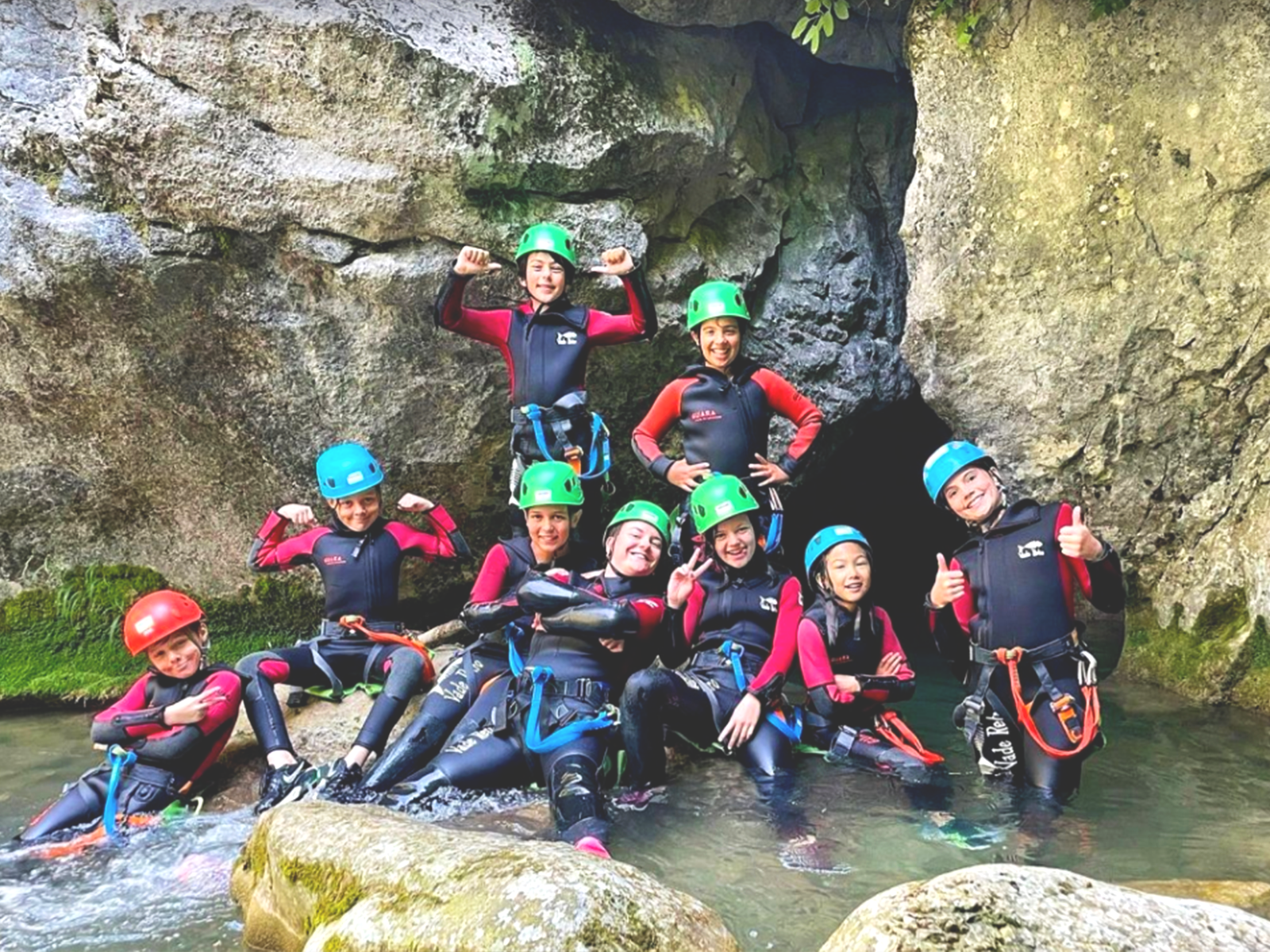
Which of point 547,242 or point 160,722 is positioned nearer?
point 160,722

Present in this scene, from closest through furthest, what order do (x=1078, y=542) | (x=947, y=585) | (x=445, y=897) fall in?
1. (x=445, y=897)
2. (x=1078, y=542)
3. (x=947, y=585)

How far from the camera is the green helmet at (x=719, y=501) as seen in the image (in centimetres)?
622

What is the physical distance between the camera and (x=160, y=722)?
5.62 metres

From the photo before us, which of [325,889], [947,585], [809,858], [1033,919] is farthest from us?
[947,585]

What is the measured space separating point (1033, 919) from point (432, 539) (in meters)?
4.70

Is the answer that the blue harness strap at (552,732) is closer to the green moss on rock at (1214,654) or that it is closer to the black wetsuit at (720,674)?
the black wetsuit at (720,674)

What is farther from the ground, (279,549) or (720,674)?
(279,549)

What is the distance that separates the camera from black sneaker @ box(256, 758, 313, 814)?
218 inches

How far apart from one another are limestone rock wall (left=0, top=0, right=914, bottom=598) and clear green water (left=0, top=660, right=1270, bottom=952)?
272 cm

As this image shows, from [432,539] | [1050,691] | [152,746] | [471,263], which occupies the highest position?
[471,263]

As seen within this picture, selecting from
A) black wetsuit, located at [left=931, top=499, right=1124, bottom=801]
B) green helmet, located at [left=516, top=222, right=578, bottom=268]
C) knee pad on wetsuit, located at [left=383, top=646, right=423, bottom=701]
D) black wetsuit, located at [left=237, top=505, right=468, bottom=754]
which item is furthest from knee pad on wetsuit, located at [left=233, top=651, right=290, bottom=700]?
black wetsuit, located at [left=931, top=499, right=1124, bottom=801]

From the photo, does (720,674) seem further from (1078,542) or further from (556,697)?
(1078,542)

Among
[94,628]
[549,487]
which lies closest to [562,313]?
[549,487]

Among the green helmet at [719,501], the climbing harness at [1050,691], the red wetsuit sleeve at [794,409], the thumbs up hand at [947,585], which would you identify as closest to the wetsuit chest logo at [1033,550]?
the thumbs up hand at [947,585]
